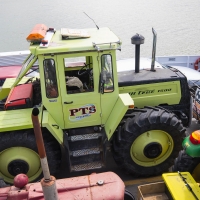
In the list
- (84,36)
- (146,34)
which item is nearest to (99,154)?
(84,36)

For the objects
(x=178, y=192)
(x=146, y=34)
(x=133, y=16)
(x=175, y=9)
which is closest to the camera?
(x=178, y=192)

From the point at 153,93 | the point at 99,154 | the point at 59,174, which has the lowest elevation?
the point at 59,174

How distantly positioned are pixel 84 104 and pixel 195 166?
1.68 meters

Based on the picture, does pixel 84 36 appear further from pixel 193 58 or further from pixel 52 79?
pixel 193 58

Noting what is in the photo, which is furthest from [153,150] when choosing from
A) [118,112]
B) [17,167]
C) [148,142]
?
[17,167]

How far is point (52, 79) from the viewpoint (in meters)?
3.94

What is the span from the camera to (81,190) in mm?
3107

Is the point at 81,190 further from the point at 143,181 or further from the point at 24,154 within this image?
the point at 143,181

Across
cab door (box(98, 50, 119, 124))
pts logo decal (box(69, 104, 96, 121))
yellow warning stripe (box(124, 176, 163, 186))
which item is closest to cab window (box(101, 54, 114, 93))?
cab door (box(98, 50, 119, 124))

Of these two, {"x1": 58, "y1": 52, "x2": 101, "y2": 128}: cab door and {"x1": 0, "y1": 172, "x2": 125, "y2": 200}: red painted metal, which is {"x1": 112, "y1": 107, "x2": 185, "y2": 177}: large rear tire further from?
{"x1": 0, "y1": 172, "x2": 125, "y2": 200}: red painted metal

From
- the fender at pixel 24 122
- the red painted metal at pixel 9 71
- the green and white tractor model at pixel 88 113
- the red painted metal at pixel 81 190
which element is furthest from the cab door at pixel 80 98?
the red painted metal at pixel 9 71

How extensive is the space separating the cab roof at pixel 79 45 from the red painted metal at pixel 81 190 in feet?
5.28

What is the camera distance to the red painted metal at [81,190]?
302 centimetres

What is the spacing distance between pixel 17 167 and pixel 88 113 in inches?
49.6
